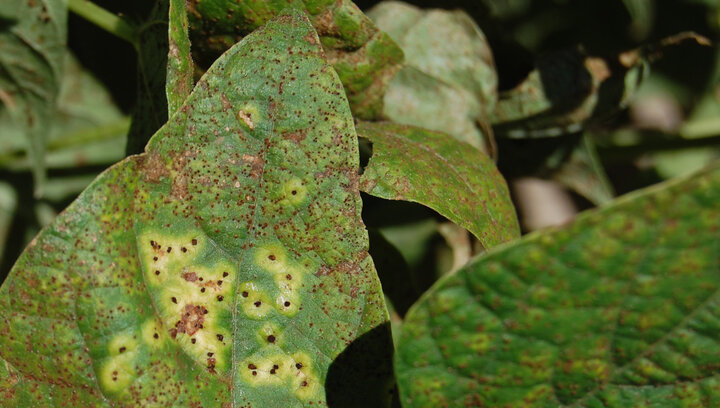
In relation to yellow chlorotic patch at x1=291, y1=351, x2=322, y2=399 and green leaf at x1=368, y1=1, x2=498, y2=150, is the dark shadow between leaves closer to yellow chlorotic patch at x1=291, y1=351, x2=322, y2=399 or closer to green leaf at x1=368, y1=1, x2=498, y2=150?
yellow chlorotic patch at x1=291, y1=351, x2=322, y2=399

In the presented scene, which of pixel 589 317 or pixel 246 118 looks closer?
pixel 589 317

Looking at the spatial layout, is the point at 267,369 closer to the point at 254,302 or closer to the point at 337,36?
the point at 254,302

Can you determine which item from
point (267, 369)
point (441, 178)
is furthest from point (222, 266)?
point (441, 178)

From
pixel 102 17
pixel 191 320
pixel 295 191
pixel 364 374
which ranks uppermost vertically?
pixel 102 17

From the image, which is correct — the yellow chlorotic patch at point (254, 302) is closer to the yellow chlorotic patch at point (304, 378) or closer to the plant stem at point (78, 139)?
the yellow chlorotic patch at point (304, 378)


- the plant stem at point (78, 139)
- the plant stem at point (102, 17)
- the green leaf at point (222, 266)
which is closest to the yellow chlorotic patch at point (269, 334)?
the green leaf at point (222, 266)
